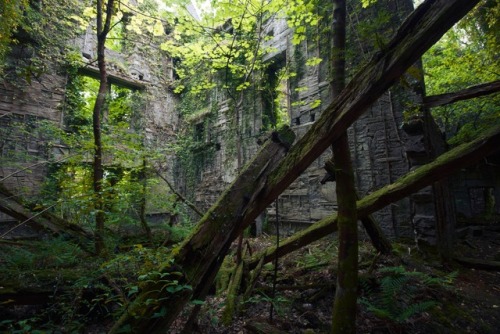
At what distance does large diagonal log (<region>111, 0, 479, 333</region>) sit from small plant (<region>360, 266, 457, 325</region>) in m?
1.76

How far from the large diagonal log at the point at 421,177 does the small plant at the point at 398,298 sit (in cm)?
81

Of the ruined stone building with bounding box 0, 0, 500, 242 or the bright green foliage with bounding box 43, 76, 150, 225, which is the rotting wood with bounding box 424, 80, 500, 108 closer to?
the ruined stone building with bounding box 0, 0, 500, 242

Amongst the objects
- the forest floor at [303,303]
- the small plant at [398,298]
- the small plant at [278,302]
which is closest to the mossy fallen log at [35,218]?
the forest floor at [303,303]

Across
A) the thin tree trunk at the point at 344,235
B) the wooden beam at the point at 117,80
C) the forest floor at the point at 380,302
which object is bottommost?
the forest floor at the point at 380,302

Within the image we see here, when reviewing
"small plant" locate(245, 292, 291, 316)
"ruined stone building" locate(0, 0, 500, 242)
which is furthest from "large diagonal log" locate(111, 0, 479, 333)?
→ "small plant" locate(245, 292, 291, 316)

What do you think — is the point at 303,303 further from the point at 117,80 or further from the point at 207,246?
the point at 117,80

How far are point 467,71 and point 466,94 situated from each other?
23.6 ft

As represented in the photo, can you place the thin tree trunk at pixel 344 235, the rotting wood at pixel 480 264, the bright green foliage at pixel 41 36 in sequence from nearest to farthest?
1. the thin tree trunk at pixel 344 235
2. the rotting wood at pixel 480 264
3. the bright green foliage at pixel 41 36

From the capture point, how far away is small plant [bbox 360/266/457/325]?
7.91 feet

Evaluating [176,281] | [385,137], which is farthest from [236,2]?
[176,281]

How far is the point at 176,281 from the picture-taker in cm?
160

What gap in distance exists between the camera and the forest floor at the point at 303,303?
2.50 metres

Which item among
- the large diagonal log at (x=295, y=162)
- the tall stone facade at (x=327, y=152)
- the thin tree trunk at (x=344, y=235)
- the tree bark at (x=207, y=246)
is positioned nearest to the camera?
the large diagonal log at (x=295, y=162)

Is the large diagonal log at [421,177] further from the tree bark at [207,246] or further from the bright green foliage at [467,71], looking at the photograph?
the bright green foliage at [467,71]
